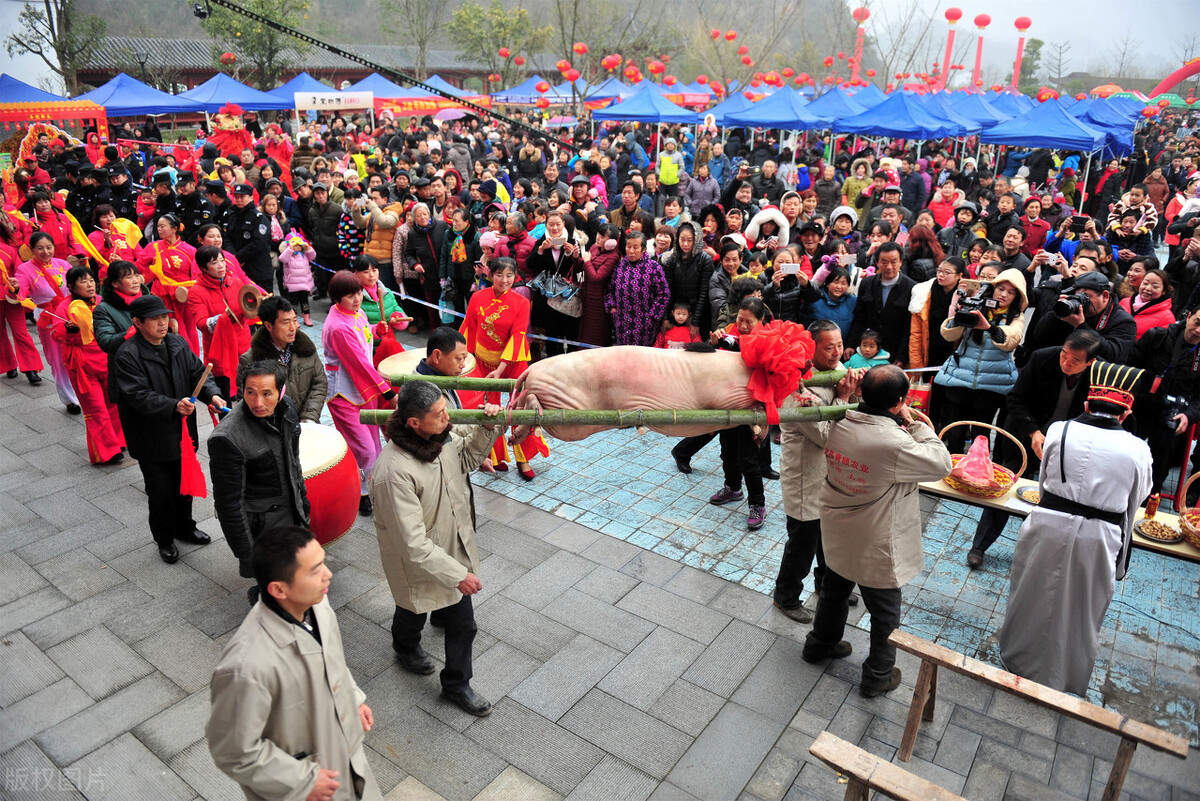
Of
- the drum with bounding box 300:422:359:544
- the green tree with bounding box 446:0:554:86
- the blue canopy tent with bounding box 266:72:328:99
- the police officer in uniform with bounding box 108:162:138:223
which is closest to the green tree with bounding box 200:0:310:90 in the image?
the green tree with bounding box 446:0:554:86

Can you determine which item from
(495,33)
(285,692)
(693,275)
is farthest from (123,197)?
(495,33)

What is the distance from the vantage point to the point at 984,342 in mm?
5777

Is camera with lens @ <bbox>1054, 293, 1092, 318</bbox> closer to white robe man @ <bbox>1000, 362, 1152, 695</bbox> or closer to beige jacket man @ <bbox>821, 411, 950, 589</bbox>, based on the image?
white robe man @ <bbox>1000, 362, 1152, 695</bbox>

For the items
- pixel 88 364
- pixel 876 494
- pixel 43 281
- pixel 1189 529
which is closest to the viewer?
pixel 876 494

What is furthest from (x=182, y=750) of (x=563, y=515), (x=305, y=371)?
(x=563, y=515)

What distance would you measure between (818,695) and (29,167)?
15.3 meters

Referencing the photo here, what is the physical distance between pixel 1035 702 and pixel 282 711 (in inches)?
120

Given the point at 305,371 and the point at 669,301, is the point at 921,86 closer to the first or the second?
the point at 669,301

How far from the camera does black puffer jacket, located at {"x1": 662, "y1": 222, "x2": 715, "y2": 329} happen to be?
721 cm

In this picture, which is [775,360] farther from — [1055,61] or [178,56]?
[1055,61]

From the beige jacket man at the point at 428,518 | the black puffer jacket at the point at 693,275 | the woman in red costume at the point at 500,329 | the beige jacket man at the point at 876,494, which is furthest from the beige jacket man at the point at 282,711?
the black puffer jacket at the point at 693,275

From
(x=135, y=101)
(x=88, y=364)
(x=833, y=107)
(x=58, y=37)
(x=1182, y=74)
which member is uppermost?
(x=1182, y=74)

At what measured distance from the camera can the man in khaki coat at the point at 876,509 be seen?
3.67m

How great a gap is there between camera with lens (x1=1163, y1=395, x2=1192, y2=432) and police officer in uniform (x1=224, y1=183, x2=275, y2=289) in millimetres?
9029
